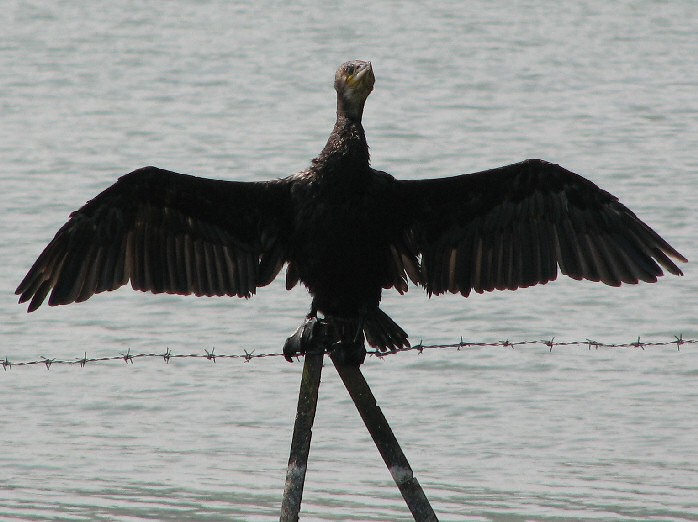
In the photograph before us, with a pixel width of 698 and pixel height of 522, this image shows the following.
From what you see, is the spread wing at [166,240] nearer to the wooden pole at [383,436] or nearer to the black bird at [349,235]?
the black bird at [349,235]

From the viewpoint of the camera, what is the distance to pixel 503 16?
23.7 m

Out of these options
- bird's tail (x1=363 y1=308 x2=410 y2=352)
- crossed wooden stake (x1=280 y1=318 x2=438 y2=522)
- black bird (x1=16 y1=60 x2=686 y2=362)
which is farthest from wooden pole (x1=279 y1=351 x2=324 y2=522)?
bird's tail (x1=363 y1=308 x2=410 y2=352)

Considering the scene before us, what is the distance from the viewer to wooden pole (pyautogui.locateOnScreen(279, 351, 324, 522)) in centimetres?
548

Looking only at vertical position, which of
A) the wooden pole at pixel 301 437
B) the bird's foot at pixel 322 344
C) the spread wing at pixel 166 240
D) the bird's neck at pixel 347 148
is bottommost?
the wooden pole at pixel 301 437

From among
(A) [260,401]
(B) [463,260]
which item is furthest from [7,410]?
(B) [463,260]

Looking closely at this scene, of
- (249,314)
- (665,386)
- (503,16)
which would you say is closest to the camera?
(665,386)

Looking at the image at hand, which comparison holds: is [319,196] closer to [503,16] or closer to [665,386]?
[665,386]

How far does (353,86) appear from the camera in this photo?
18.3 ft

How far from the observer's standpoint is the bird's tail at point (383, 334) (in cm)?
568

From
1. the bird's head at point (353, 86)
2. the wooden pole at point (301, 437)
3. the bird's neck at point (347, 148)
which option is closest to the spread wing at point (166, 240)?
the bird's neck at point (347, 148)

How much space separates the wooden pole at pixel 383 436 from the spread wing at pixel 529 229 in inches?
28.9

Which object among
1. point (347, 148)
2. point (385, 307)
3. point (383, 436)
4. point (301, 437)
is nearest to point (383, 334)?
point (383, 436)

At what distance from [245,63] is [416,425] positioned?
43.3 feet

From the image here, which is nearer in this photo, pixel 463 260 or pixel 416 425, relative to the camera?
pixel 463 260
